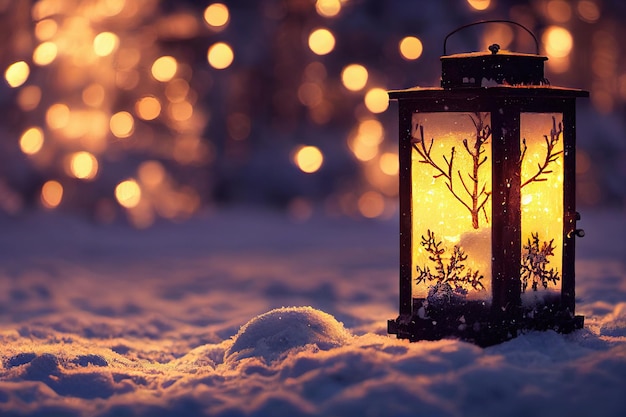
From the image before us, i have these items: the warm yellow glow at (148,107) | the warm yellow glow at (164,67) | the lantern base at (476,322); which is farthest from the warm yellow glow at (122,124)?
the lantern base at (476,322)

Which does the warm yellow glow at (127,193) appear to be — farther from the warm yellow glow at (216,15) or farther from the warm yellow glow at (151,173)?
the warm yellow glow at (216,15)

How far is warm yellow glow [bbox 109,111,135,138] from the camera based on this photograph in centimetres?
1266

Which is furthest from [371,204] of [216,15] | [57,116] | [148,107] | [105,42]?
[105,42]

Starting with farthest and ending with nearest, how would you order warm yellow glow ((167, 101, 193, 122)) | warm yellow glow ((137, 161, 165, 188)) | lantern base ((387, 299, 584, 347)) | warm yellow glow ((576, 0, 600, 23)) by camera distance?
warm yellow glow ((167, 101, 193, 122))
warm yellow glow ((137, 161, 165, 188))
warm yellow glow ((576, 0, 600, 23))
lantern base ((387, 299, 584, 347))

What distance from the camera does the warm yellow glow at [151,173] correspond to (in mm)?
13091

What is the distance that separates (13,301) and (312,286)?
8.61 feet

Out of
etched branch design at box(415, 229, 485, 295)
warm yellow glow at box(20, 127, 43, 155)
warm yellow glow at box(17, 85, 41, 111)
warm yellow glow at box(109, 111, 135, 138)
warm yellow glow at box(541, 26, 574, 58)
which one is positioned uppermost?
warm yellow glow at box(541, 26, 574, 58)

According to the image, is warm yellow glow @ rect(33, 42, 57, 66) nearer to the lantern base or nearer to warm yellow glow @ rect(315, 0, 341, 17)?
warm yellow glow @ rect(315, 0, 341, 17)

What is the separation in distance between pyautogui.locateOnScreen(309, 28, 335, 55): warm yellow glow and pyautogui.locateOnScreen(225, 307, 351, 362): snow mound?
648 cm

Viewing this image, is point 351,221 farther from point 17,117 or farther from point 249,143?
point 17,117

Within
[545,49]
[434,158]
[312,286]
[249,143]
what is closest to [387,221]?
[249,143]

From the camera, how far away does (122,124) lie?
13.0 metres

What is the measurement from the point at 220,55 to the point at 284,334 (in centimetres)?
709

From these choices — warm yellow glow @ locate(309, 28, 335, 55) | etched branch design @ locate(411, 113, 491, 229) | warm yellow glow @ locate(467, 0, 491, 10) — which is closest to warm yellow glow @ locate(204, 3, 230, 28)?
warm yellow glow @ locate(309, 28, 335, 55)
